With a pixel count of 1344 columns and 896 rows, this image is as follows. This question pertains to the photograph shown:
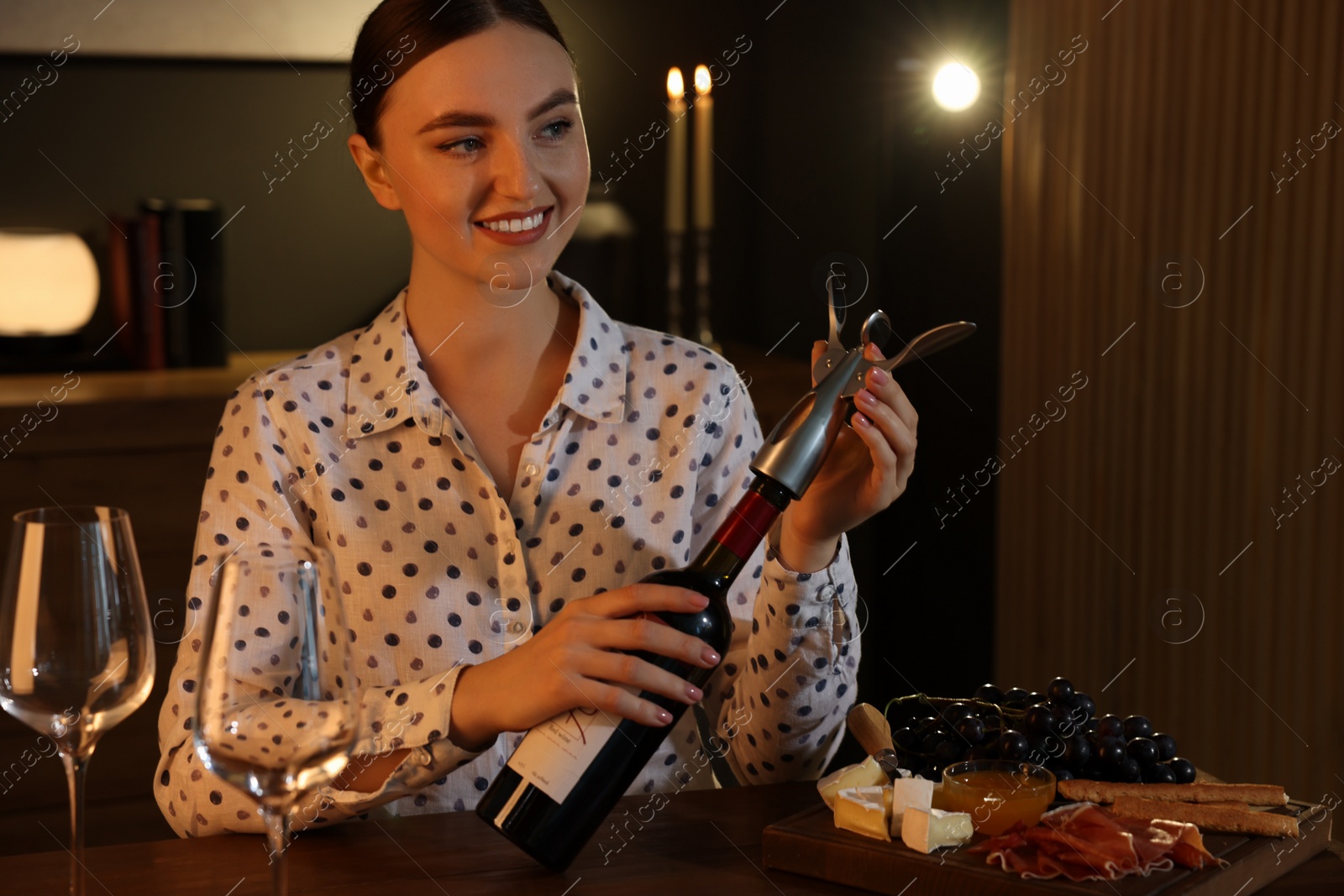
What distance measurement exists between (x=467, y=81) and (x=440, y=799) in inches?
27.8

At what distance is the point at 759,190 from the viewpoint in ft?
9.84

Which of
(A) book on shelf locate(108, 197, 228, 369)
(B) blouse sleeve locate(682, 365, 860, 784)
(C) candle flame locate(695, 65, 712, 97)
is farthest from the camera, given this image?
(C) candle flame locate(695, 65, 712, 97)

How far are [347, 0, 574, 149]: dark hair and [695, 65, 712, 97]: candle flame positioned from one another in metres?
1.43

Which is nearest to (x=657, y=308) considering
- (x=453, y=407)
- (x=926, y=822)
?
(x=453, y=407)

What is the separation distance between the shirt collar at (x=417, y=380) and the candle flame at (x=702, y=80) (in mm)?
1454

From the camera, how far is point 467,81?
1293 mm

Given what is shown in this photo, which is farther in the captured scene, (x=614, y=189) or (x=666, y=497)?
(x=614, y=189)

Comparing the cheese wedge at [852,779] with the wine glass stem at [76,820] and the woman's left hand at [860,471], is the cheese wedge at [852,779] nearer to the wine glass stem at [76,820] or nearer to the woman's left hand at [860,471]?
the woman's left hand at [860,471]

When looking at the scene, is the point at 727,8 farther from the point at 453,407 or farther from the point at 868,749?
the point at 868,749

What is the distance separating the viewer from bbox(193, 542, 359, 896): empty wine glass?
666 mm

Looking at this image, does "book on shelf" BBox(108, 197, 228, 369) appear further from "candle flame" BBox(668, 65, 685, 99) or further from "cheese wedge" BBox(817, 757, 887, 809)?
"cheese wedge" BBox(817, 757, 887, 809)

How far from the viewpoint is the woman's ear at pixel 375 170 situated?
4.60 ft

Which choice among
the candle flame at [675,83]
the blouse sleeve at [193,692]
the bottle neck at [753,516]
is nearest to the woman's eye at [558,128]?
the blouse sleeve at [193,692]

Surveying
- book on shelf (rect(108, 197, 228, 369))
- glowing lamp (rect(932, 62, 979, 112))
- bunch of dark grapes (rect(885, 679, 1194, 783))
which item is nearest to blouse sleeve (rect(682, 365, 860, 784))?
bunch of dark grapes (rect(885, 679, 1194, 783))
